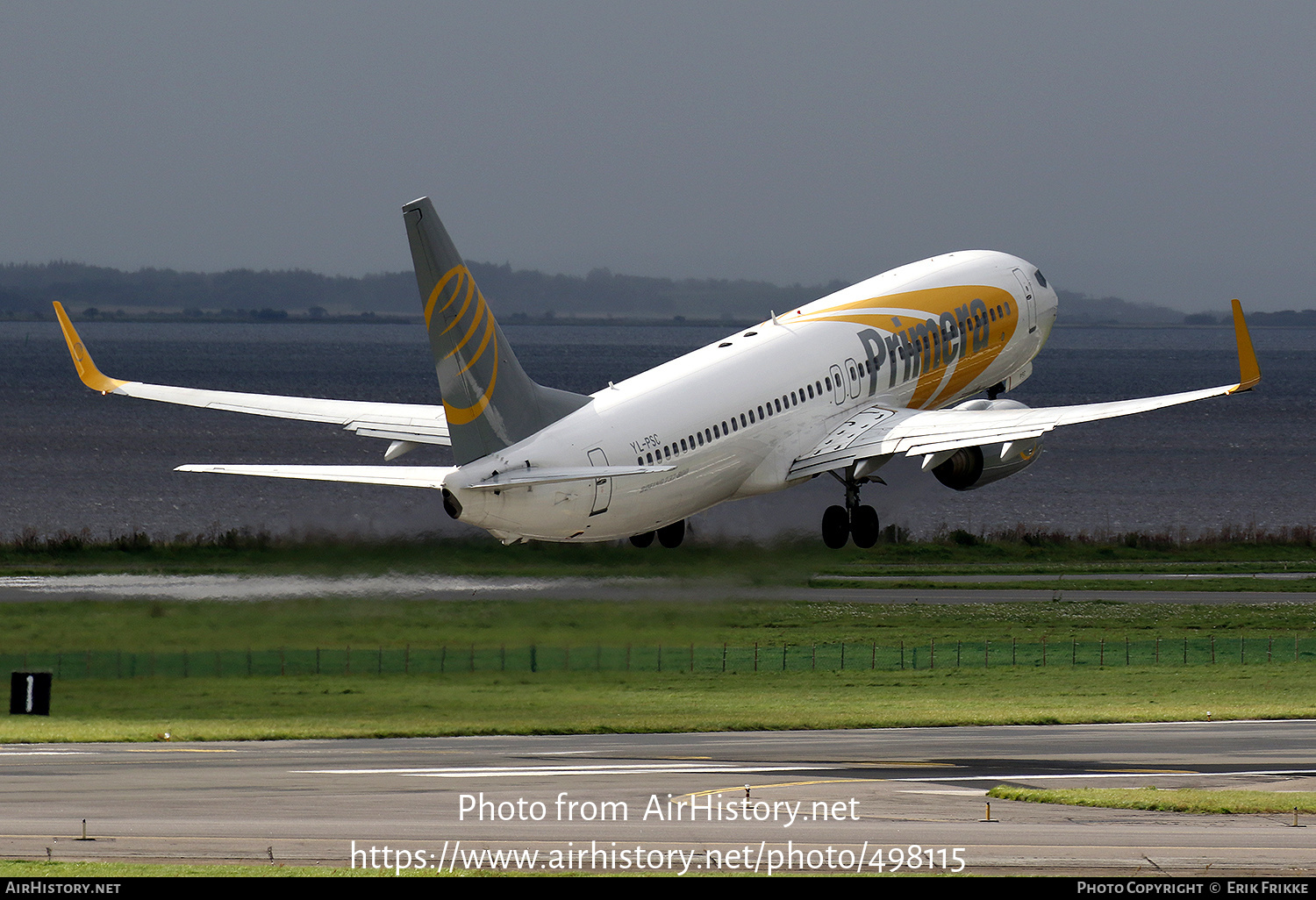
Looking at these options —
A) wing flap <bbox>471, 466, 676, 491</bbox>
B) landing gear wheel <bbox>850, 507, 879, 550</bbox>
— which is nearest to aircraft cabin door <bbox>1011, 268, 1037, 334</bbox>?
landing gear wheel <bbox>850, 507, 879, 550</bbox>

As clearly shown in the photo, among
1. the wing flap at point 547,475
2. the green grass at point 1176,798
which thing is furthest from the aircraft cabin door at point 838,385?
the green grass at point 1176,798

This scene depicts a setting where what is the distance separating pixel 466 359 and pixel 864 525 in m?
15.4

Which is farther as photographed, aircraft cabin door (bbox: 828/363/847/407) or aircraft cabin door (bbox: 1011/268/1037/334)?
aircraft cabin door (bbox: 1011/268/1037/334)

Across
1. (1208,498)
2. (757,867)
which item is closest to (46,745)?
(757,867)

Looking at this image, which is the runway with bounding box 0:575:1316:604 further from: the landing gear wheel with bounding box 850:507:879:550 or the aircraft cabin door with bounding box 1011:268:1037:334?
the aircraft cabin door with bounding box 1011:268:1037:334

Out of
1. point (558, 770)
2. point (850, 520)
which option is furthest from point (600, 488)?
point (850, 520)

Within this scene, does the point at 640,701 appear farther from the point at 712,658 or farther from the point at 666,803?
the point at 666,803

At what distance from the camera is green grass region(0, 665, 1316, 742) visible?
5566cm

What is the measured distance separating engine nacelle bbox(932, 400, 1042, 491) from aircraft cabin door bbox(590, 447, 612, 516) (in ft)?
39.8

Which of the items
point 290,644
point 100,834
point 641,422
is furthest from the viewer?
point 290,644

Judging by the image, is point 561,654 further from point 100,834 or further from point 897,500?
point 100,834

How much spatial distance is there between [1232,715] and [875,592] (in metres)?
34.6

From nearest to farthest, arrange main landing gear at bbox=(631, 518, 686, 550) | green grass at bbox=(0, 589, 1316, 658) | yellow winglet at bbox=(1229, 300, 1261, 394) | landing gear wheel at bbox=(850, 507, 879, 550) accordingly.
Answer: yellow winglet at bbox=(1229, 300, 1261, 394) < green grass at bbox=(0, 589, 1316, 658) < landing gear wheel at bbox=(850, 507, 879, 550) < main landing gear at bbox=(631, 518, 686, 550)

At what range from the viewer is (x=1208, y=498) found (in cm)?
16912
